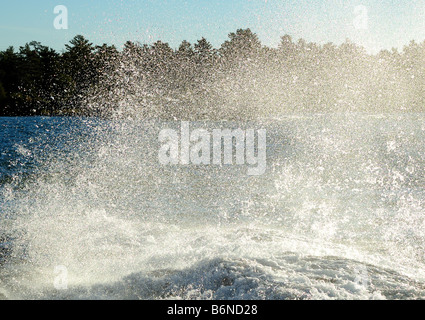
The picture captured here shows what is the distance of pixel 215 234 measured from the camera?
10133 mm

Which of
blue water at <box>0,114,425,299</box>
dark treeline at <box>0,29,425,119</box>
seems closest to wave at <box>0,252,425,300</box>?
blue water at <box>0,114,425,299</box>

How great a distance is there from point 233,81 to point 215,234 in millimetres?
75957

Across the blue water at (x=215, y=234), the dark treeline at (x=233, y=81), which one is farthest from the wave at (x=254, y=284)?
the dark treeline at (x=233, y=81)

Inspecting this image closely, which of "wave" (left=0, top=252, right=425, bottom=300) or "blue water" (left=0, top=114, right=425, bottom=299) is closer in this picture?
"wave" (left=0, top=252, right=425, bottom=300)

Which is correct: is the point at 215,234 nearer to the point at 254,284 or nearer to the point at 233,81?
the point at 254,284

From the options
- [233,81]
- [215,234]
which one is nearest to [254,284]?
[215,234]

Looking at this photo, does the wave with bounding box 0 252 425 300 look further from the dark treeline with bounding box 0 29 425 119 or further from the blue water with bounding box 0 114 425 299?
the dark treeline with bounding box 0 29 425 119

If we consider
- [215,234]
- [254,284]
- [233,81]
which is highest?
[233,81]

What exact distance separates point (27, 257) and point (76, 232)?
1.57 metres

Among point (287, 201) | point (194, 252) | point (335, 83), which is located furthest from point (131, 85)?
point (194, 252)

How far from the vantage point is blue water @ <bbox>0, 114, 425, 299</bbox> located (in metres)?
6.80

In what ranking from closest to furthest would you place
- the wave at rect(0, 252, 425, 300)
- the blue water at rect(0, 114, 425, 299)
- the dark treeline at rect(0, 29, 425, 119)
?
the wave at rect(0, 252, 425, 300) < the blue water at rect(0, 114, 425, 299) < the dark treeline at rect(0, 29, 425, 119)

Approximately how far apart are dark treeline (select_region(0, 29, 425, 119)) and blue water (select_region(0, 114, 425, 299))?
57.5 meters
